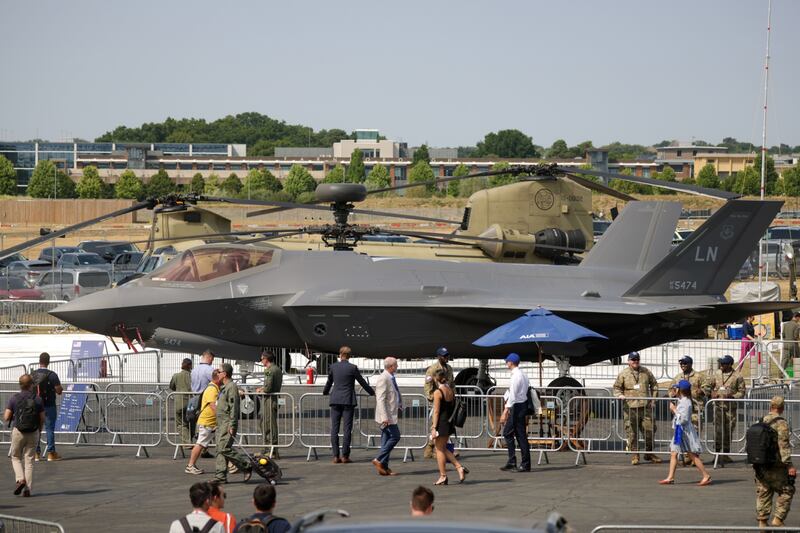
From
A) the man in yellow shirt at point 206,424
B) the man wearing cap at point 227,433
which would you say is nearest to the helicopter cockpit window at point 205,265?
the man in yellow shirt at point 206,424

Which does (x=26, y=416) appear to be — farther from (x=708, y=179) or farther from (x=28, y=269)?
(x=708, y=179)

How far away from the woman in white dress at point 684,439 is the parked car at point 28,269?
128 feet

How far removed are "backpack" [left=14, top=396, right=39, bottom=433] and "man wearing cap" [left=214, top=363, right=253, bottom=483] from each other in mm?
2398

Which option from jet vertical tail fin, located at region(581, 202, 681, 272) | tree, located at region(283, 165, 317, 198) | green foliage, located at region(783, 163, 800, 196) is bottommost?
jet vertical tail fin, located at region(581, 202, 681, 272)

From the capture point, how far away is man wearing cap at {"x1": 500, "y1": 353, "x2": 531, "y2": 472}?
1602 centimetres

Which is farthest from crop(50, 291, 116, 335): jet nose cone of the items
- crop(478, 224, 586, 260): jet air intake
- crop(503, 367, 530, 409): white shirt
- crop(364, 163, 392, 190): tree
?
crop(364, 163, 392, 190): tree

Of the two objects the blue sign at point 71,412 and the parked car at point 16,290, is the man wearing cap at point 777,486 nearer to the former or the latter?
the blue sign at point 71,412

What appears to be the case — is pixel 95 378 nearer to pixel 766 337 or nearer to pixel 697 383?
pixel 697 383

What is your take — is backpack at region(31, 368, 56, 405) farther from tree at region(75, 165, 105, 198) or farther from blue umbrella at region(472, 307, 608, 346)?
tree at region(75, 165, 105, 198)

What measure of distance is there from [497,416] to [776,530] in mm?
8603

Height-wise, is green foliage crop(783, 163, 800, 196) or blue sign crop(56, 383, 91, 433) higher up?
green foliage crop(783, 163, 800, 196)

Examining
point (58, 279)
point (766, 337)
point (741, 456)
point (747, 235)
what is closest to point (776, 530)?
point (741, 456)

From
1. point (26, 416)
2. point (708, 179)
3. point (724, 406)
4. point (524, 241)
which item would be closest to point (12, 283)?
point (524, 241)

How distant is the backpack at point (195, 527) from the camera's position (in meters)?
8.23
